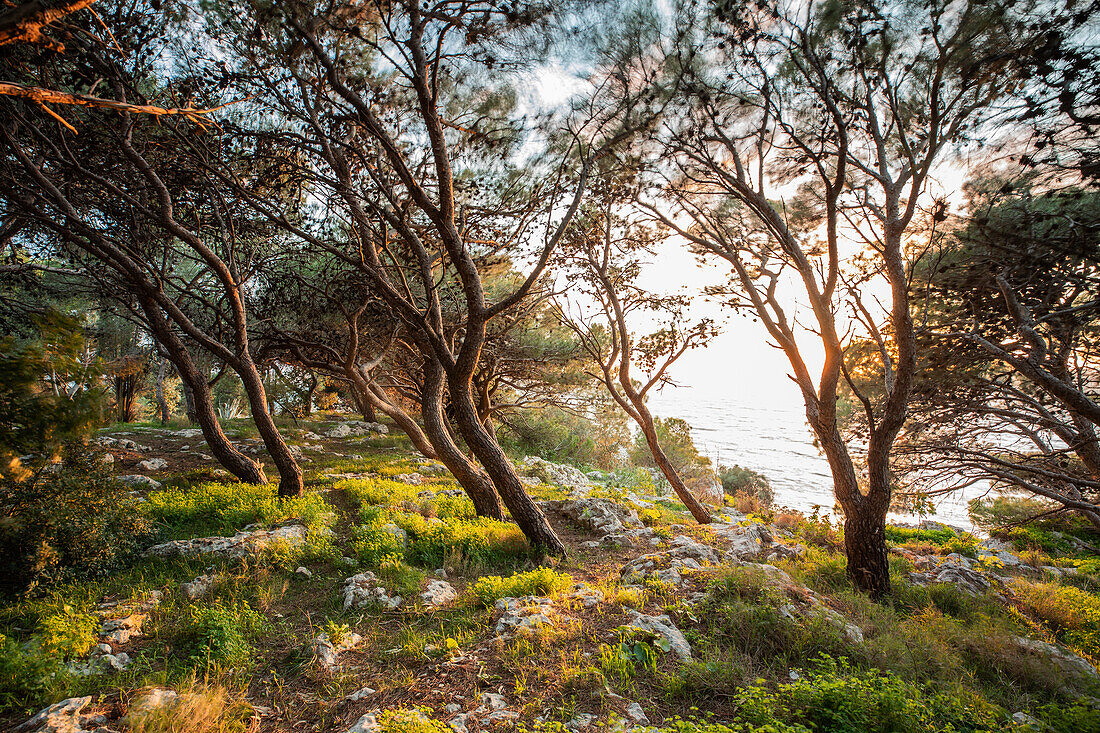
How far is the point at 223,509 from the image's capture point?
233 inches

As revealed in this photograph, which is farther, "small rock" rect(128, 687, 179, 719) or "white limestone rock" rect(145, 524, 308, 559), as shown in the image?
"white limestone rock" rect(145, 524, 308, 559)

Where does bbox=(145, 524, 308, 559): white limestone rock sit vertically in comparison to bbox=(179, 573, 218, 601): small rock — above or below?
above

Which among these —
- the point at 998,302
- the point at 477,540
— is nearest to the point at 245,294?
the point at 477,540

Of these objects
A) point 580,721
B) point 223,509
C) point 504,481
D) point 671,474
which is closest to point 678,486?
point 671,474

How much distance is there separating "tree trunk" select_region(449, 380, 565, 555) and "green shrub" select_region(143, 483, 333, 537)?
2267 mm

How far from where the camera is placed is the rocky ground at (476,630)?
283 cm

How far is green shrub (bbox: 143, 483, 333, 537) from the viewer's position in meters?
5.54

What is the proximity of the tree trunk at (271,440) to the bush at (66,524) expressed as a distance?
2303 millimetres

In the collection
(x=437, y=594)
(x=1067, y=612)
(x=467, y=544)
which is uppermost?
(x=467, y=544)

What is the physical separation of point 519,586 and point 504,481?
152 cm

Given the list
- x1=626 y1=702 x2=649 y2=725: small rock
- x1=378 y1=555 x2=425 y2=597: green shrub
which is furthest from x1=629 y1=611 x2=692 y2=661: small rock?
x1=378 y1=555 x2=425 y2=597: green shrub

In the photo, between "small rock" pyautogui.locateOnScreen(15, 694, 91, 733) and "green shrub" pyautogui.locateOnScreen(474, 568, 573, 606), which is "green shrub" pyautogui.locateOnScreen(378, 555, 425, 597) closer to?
"green shrub" pyautogui.locateOnScreen(474, 568, 573, 606)

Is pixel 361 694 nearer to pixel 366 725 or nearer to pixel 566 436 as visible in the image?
pixel 366 725

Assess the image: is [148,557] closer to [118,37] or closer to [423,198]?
[423,198]
